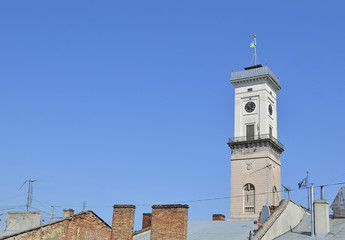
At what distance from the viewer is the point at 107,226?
31391 mm

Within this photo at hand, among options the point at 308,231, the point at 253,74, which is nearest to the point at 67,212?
the point at 308,231

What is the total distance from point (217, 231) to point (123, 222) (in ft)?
18.4

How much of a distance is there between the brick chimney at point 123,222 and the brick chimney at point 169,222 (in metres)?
2.07

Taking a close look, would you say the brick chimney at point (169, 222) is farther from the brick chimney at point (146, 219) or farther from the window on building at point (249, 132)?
the window on building at point (249, 132)

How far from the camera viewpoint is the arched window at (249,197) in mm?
69188

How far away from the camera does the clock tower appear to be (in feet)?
228

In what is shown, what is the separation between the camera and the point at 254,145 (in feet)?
237

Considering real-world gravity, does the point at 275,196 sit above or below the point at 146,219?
above

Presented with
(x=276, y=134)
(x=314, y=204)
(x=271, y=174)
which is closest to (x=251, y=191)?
(x=271, y=174)

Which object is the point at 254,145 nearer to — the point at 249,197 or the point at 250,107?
the point at 250,107

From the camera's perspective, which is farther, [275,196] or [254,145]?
[254,145]

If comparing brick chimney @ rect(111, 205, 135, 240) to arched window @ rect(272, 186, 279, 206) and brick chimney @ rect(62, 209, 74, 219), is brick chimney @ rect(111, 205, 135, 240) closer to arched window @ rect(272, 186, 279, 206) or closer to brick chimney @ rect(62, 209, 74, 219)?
brick chimney @ rect(62, 209, 74, 219)

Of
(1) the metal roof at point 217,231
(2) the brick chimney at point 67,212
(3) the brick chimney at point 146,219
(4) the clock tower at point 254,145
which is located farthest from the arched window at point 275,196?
(2) the brick chimney at point 67,212

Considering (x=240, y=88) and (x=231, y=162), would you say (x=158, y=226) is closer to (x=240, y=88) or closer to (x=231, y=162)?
(x=231, y=162)
